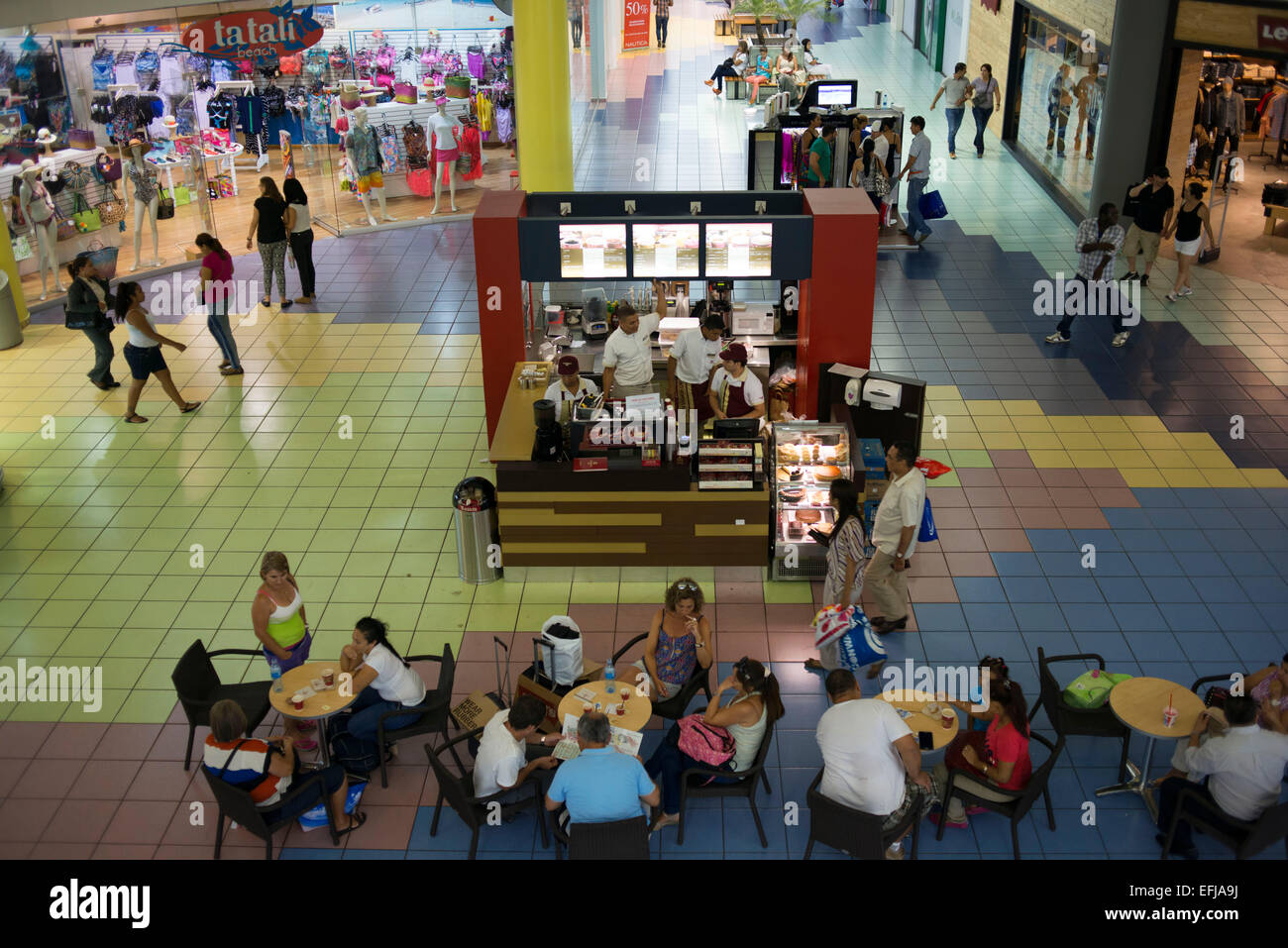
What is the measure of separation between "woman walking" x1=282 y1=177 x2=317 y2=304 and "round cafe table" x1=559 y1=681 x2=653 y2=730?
28.6 feet

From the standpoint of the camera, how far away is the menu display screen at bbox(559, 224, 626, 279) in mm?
9609

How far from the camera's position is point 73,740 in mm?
7508

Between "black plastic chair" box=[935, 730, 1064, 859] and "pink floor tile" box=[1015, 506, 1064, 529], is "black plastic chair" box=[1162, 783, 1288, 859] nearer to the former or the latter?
"black plastic chair" box=[935, 730, 1064, 859]

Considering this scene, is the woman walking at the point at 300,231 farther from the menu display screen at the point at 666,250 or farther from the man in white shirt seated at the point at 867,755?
the man in white shirt seated at the point at 867,755

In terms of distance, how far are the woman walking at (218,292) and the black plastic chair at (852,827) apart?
8.47 m

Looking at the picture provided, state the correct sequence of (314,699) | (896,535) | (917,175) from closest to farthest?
(314,699) → (896,535) → (917,175)

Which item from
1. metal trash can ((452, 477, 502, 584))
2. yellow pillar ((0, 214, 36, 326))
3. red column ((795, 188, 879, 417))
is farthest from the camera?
yellow pillar ((0, 214, 36, 326))

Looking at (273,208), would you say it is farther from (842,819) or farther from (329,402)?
(842,819)

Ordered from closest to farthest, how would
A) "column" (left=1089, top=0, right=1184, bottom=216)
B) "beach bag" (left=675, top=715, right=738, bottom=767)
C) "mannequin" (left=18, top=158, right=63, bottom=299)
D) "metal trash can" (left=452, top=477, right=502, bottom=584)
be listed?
"beach bag" (left=675, top=715, right=738, bottom=767) → "metal trash can" (left=452, top=477, right=502, bottom=584) → "mannequin" (left=18, top=158, right=63, bottom=299) → "column" (left=1089, top=0, right=1184, bottom=216)

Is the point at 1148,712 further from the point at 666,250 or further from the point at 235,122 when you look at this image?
the point at 235,122

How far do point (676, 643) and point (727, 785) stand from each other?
38.2 inches

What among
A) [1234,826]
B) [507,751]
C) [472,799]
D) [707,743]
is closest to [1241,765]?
[1234,826]

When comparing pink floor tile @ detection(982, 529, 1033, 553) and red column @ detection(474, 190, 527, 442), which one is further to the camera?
red column @ detection(474, 190, 527, 442)

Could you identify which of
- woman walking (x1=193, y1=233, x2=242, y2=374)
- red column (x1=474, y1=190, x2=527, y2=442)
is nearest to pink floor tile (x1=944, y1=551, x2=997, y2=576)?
red column (x1=474, y1=190, x2=527, y2=442)
